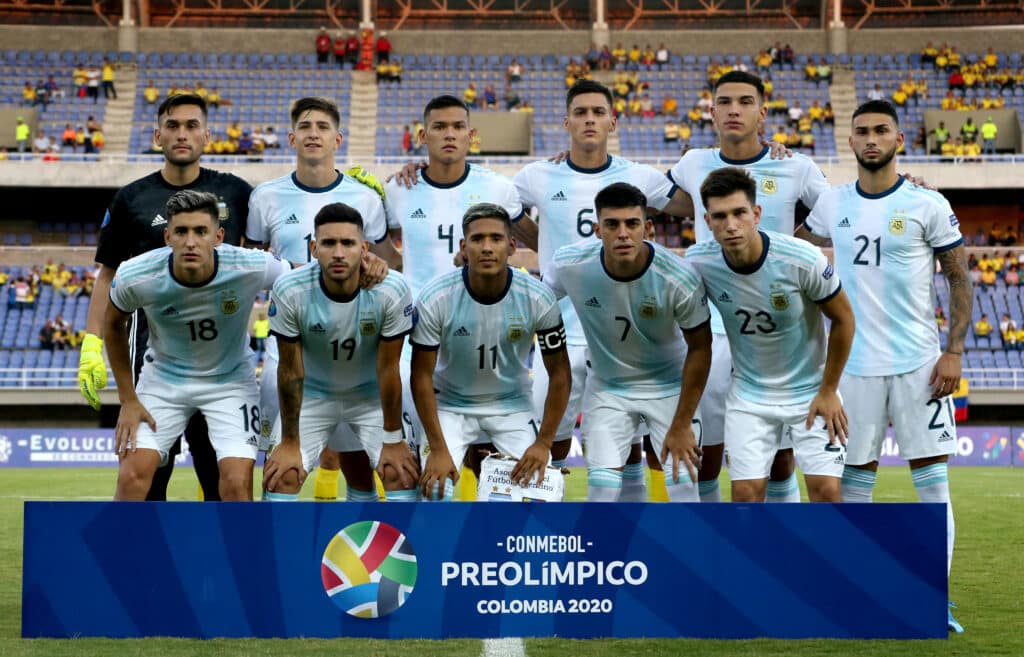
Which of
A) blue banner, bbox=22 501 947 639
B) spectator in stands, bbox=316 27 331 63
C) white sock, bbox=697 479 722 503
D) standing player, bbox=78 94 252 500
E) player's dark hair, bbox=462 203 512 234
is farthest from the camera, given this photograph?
spectator in stands, bbox=316 27 331 63

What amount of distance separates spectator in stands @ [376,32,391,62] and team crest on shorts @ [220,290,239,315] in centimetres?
3118

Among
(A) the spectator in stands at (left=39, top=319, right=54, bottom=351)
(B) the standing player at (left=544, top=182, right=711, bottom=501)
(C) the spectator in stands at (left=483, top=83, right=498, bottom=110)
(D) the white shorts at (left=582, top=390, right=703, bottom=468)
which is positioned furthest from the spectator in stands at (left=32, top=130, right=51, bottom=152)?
(D) the white shorts at (left=582, top=390, right=703, bottom=468)

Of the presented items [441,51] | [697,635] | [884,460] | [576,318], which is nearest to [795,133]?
[441,51]

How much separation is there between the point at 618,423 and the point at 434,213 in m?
1.64

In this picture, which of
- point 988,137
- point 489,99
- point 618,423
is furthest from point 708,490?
point 489,99

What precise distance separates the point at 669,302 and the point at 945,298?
23.9 meters

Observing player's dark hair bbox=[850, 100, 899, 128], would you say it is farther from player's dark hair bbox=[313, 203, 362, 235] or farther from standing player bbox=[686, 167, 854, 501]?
player's dark hair bbox=[313, 203, 362, 235]

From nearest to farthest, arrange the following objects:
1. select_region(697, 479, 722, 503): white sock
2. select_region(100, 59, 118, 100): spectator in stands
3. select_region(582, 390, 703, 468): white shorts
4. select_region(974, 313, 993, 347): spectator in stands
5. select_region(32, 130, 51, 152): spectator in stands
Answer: select_region(582, 390, 703, 468): white shorts → select_region(697, 479, 722, 503): white sock → select_region(974, 313, 993, 347): spectator in stands → select_region(32, 130, 51, 152): spectator in stands → select_region(100, 59, 118, 100): spectator in stands

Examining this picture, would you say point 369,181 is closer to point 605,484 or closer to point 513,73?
point 605,484

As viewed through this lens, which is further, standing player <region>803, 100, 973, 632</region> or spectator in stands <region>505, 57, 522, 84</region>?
spectator in stands <region>505, 57, 522, 84</region>

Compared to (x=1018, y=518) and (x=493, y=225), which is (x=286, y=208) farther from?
(x=1018, y=518)

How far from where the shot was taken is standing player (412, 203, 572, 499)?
5828 millimetres

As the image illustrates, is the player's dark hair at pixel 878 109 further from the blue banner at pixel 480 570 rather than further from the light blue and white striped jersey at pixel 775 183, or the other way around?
the blue banner at pixel 480 570

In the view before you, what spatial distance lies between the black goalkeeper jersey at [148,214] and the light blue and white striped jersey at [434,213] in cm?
88
